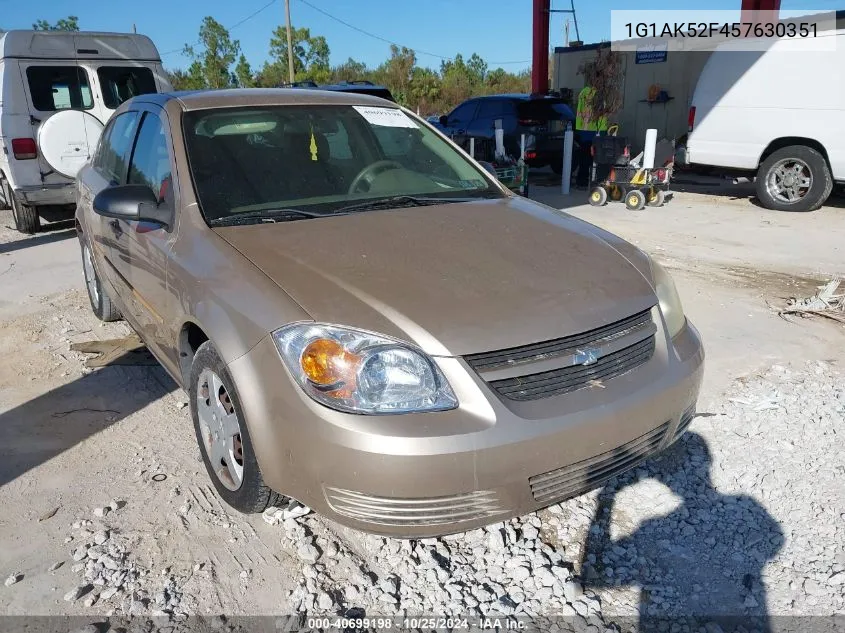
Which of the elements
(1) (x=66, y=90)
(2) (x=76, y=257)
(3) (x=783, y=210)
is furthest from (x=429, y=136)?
(3) (x=783, y=210)

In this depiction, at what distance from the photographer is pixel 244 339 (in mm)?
2252

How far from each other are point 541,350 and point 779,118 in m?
8.98

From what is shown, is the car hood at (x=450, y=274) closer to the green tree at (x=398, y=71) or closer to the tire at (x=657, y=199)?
the tire at (x=657, y=199)

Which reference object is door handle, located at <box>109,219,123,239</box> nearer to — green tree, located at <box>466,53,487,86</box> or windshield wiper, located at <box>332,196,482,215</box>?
windshield wiper, located at <box>332,196,482,215</box>

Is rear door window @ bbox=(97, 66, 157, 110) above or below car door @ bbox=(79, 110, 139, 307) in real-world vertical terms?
above

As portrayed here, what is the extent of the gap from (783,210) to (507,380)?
9217mm

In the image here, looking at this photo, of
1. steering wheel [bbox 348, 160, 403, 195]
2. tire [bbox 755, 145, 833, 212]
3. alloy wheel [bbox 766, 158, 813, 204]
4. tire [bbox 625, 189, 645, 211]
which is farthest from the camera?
tire [bbox 625, 189, 645, 211]

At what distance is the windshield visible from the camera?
9.77 feet

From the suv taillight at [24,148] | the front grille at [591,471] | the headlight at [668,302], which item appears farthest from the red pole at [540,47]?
the front grille at [591,471]

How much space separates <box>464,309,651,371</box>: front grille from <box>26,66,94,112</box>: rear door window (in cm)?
790

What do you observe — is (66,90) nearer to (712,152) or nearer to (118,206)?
(118,206)

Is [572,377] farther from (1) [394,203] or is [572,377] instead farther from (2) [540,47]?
(2) [540,47]

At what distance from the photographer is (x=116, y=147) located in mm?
4109

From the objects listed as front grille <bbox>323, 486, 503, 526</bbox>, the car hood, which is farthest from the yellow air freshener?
front grille <bbox>323, 486, 503, 526</bbox>
